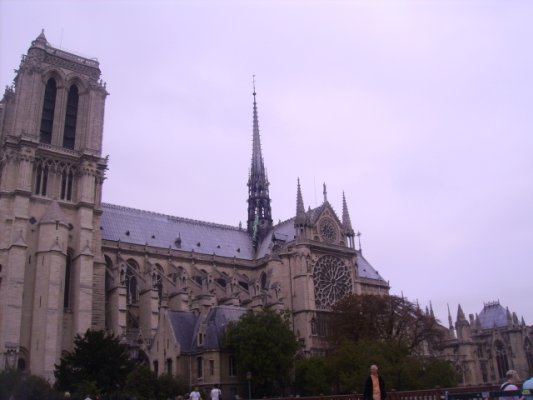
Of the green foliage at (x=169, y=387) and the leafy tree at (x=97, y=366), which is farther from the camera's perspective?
the leafy tree at (x=97, y=366)

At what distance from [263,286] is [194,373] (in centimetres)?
2522

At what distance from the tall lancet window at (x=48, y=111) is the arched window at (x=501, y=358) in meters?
66.5

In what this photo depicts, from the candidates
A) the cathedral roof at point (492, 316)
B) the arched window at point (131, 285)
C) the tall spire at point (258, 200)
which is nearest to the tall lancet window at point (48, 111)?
the arched window at point (131, 285)

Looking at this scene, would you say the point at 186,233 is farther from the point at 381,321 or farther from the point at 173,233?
the point at 381,321

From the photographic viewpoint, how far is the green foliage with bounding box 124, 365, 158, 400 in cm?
3538

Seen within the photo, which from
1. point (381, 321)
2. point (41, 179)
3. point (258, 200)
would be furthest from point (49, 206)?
point (258, 200)

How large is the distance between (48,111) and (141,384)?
106 feet

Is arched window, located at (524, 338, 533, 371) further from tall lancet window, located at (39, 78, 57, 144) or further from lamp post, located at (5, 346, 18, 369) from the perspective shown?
tall lancet window, located at (39, 78, 57, 144)

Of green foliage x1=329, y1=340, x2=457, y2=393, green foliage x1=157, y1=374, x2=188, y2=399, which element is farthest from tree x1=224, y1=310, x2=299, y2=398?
green foliage x1=157, y1=374, x2=188, y2=399

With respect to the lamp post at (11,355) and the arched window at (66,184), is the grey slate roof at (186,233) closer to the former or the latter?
the arched window at (66,184)

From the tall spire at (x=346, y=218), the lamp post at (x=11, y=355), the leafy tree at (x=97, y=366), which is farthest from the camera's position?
the tall spire at (x=346, y=218)

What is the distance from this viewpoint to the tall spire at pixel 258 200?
7750 cm

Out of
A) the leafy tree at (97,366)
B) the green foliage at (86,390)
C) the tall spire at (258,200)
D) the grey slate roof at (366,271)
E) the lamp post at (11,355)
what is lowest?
the green foliage at (86,390)

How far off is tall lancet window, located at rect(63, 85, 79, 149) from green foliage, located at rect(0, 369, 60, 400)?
2731cm
